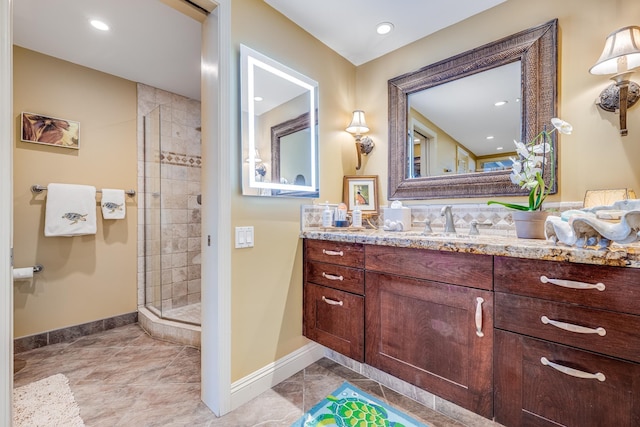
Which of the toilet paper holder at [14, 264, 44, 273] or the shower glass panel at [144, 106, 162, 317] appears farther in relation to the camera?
the shower glass panel at [144, 106, 162, 317]

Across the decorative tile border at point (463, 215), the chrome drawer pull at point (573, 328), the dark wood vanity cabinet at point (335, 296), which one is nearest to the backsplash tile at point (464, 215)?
the decorative tile border at point (463, 215)

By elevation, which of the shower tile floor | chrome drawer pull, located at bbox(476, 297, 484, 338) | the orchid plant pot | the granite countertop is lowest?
the shower tile floor

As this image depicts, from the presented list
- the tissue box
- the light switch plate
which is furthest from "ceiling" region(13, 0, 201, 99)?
the tissue box

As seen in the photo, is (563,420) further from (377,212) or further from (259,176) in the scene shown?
(259,176)

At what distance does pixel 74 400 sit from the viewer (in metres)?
1.59

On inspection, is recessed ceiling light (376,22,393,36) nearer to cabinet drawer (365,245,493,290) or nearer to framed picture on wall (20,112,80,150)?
cabinet drawer (365,245,493,290)

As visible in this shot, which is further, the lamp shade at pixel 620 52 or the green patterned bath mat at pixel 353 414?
the green patterned bath mat at pixel 353 414

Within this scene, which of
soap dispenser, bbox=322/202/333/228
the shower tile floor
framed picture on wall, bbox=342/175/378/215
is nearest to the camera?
soap dispenser, bbox=322/202/333/228

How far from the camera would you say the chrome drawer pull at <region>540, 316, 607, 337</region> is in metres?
0.92

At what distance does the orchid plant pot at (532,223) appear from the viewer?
1344 millimetres

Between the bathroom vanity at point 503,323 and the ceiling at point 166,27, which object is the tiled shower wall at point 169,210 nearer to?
the ceiling at point 166,27

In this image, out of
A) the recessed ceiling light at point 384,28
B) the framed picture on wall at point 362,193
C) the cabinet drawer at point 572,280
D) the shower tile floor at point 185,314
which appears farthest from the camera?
the shower tile floor at point 185,314

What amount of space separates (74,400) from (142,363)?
1.41 feet

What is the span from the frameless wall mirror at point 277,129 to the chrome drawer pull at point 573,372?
152 cm
